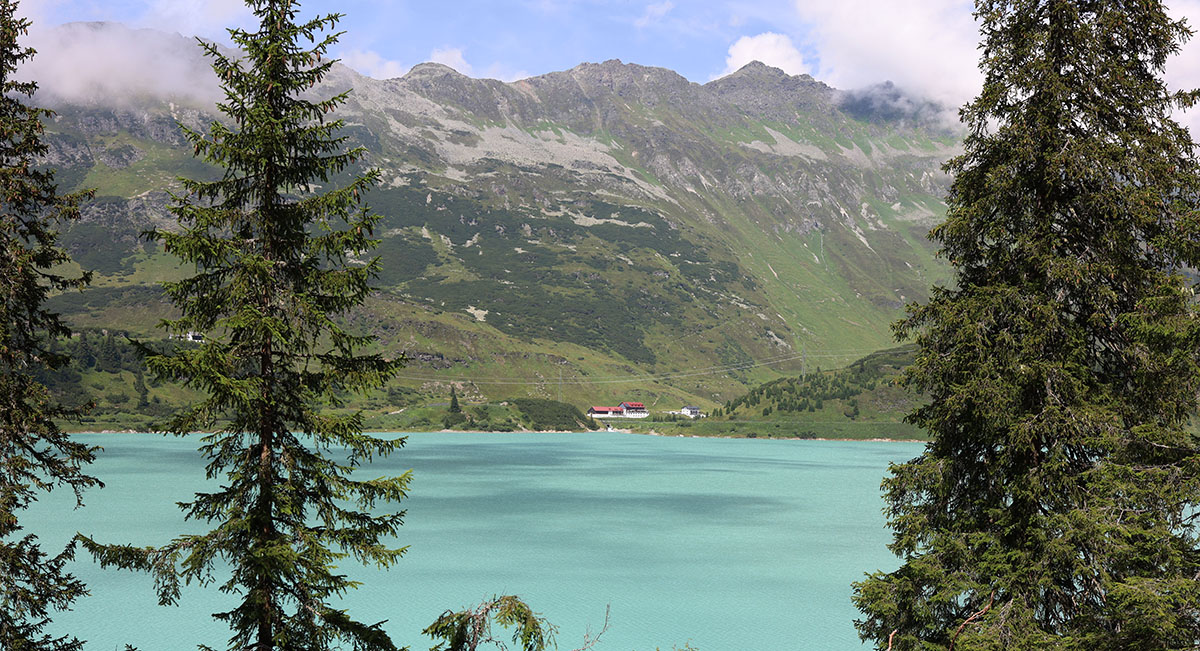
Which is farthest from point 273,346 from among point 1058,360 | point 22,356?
point 1058,360

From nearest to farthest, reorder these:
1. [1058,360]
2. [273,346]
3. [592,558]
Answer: [273,346]
[1058,360]
[592,558]

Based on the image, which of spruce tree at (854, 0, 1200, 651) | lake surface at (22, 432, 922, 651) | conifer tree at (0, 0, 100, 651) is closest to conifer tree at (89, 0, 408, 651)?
conifer tree at (0, 0, 100, 651)

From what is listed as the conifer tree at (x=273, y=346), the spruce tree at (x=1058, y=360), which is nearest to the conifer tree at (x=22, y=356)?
the conifer tree at (x=273, y=346)

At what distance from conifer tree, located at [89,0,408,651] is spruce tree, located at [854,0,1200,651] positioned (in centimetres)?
1181

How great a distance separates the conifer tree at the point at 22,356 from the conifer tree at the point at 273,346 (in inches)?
155

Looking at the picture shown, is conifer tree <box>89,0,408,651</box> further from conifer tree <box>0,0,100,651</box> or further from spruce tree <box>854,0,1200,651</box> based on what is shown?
spruce tree <box>854,0,1200,651</box>

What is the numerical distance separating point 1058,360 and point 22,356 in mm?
Answer: 22222

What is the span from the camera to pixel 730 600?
2389 inches

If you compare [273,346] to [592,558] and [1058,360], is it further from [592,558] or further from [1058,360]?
[592,558]

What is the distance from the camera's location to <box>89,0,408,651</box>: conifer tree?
538 inches

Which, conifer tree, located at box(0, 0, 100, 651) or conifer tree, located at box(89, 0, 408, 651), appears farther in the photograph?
conifer tree, located at box(0, 0, 100, 651)

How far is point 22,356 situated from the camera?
16.6 metres

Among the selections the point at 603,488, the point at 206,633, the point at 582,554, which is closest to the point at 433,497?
the point at 603,488

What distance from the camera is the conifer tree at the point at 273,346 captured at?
13672mm
